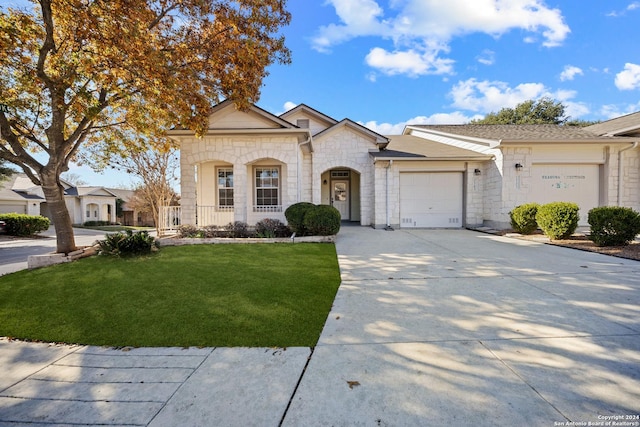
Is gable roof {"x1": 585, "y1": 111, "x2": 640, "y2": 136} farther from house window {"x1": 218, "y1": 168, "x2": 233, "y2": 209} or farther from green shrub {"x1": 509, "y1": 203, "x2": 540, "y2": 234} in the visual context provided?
house window {"x1": 218, "y1": 168, "x2": 233, "y2": 209}

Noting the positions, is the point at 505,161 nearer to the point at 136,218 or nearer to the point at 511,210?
the point at 511,210

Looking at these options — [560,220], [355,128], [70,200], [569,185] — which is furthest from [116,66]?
[70,200]

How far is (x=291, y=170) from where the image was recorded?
1042 centimetres

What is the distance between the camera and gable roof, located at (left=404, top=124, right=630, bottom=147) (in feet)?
36.4

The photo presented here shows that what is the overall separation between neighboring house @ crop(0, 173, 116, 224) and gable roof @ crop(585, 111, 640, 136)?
39784mm

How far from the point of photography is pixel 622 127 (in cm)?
1197

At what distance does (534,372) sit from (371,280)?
2835mm

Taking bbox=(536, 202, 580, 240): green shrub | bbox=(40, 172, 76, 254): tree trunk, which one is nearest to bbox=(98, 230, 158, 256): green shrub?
bbox=(40, 172, 76, 254): tree trunk

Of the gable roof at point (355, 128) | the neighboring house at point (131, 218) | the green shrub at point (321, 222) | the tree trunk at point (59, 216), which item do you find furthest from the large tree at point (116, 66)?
the neighboring house at point (131, 218)

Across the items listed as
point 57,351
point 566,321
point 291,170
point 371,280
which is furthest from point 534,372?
point 291,170

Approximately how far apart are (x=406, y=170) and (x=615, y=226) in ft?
23.5

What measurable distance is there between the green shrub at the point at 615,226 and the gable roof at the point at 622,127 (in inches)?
266

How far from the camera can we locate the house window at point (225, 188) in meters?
11.6

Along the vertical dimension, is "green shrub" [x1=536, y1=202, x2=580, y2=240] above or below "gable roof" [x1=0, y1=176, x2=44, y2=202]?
below
